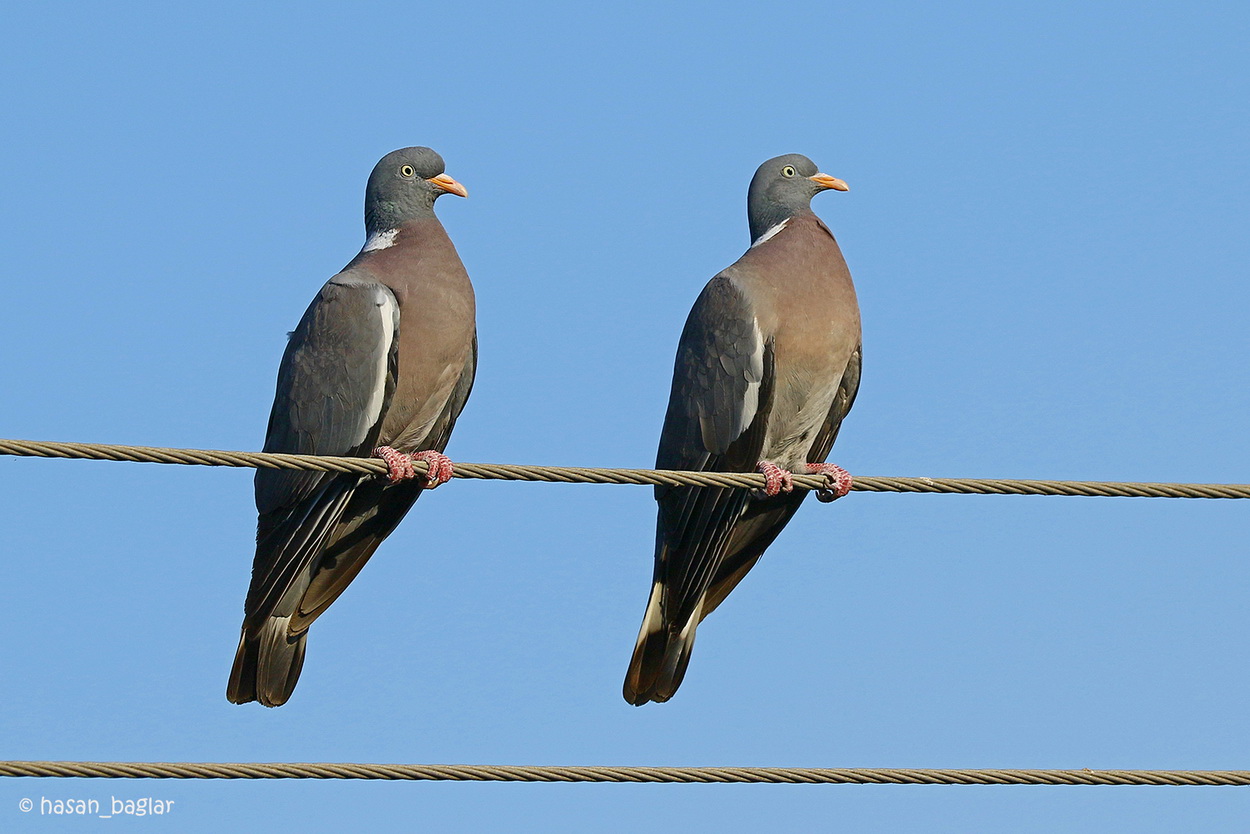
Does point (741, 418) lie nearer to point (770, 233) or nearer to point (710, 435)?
point (710, 435)

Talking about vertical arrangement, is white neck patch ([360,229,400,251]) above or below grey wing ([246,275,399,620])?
above

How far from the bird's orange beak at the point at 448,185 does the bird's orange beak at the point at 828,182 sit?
157 centimetres

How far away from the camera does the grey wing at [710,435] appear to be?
6465mm

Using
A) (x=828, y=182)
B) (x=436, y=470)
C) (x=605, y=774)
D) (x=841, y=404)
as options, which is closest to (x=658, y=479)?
(x=605, y=774)

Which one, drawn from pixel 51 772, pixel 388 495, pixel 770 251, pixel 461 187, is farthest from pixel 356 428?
pixel 51 772

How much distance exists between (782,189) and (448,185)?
1485mm

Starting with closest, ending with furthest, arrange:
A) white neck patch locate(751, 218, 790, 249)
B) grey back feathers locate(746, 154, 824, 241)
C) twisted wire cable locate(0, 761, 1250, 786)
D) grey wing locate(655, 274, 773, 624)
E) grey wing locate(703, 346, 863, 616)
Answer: twisted wire cable locate(0, 761, 1250, 786) < grey wing locate(655, 274, 773, 624) < grey wing locate(703, 346, 863, 616) < white neck patch locate(751, 218, 790, 249) < grey back feathers locate(746, 154, 824, 241)

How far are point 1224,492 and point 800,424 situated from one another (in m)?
2.30

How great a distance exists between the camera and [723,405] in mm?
6613

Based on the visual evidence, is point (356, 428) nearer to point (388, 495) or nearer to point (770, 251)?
point (388, 495)

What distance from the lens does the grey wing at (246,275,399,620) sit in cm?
618

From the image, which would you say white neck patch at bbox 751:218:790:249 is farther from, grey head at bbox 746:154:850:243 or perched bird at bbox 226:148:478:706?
perched bird at bbox 226:148:478:706

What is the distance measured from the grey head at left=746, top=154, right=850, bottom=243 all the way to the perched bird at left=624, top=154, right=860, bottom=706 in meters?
0.43

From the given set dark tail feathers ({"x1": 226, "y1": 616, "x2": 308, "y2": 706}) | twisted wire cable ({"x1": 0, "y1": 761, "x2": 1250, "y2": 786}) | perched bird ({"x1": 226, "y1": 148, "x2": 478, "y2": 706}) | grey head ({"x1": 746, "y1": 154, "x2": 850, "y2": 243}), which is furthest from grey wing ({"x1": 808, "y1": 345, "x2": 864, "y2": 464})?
twisted wire cable ({"x1": 0, "y1": 761, "x2": 1250, "y2": 786})
